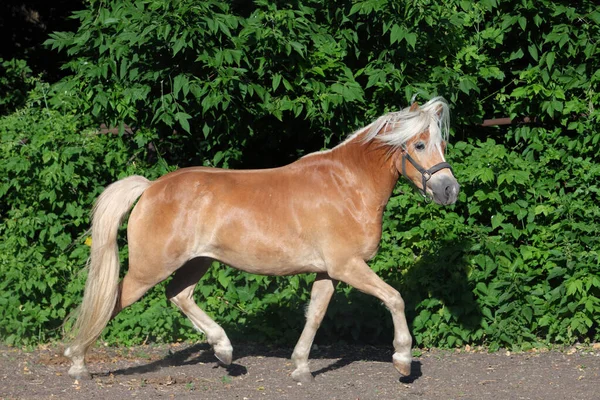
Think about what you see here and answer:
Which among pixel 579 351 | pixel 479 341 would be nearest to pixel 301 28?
pixel 479 341

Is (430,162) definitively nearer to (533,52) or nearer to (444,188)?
(444,188)

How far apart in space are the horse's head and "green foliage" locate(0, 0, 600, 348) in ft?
3.94

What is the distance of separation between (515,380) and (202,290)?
2806 millimetres

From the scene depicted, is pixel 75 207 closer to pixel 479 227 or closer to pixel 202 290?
pixel 202 290

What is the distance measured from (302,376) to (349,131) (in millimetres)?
2315

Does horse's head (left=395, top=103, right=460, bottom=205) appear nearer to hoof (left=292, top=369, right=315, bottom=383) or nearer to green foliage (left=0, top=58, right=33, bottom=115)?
hoof (left=292, top=369, right=315, bottom=383)

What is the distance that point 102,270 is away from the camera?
591cm

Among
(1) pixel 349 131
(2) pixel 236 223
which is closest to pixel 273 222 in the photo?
(2) pixel 236 223

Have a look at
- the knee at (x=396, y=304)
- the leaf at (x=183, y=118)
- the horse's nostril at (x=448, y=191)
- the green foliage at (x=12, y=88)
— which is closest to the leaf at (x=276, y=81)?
the leaf at (x=183, y=118)

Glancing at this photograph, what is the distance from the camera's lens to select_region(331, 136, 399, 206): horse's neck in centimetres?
583

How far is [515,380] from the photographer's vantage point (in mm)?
5996

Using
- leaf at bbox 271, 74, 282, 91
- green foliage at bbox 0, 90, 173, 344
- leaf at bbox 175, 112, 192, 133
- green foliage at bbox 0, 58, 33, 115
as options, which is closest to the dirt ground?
green foliage at bbox 0, 90, 173, 344

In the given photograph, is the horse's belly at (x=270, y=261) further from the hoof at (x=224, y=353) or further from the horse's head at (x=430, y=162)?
the horse's head at (x=430, y=162)

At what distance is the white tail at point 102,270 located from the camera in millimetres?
5875
